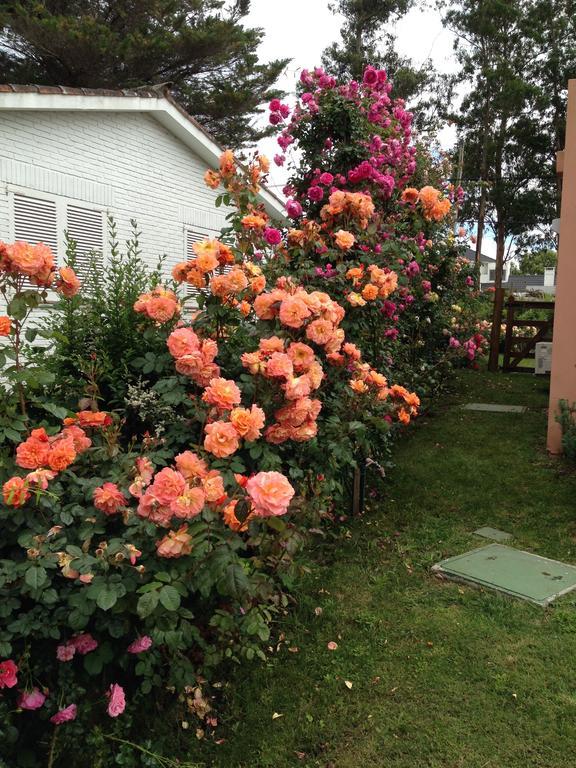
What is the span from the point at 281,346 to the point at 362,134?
2755 millimetres

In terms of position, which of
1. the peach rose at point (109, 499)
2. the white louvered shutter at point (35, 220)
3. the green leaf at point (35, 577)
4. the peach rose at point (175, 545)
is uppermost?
the white louvered shutter at point (35, 220)

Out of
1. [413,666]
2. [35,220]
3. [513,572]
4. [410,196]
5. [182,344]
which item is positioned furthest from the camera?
[35,220]

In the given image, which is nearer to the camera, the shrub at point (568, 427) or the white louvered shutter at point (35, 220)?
the shrub at point (568, 427)

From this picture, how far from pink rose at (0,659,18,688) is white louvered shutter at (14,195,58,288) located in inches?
227

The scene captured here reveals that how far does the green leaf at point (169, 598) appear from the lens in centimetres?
171

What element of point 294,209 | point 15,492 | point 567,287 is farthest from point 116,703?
point 567,287

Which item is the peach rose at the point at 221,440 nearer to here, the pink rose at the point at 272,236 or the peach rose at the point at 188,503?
the peach rose at the point at 188,503

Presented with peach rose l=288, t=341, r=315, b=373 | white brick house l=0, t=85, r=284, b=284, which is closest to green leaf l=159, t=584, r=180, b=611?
peach rose l=288, t=341, r=315, b=373

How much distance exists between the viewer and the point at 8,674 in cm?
179

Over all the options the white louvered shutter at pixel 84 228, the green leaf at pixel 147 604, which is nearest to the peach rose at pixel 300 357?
the green leaf at pixel 147 604

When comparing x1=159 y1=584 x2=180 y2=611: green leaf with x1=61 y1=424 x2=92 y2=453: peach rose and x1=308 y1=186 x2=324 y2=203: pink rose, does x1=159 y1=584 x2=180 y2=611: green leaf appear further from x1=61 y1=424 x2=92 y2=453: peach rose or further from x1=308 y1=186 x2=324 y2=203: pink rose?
x1=308 y1=186 x2=324 y2=203: pink rose

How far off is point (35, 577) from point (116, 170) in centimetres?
756

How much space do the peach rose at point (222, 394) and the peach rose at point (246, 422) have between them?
6cm

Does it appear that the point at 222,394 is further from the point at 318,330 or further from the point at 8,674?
the point at 8,674
